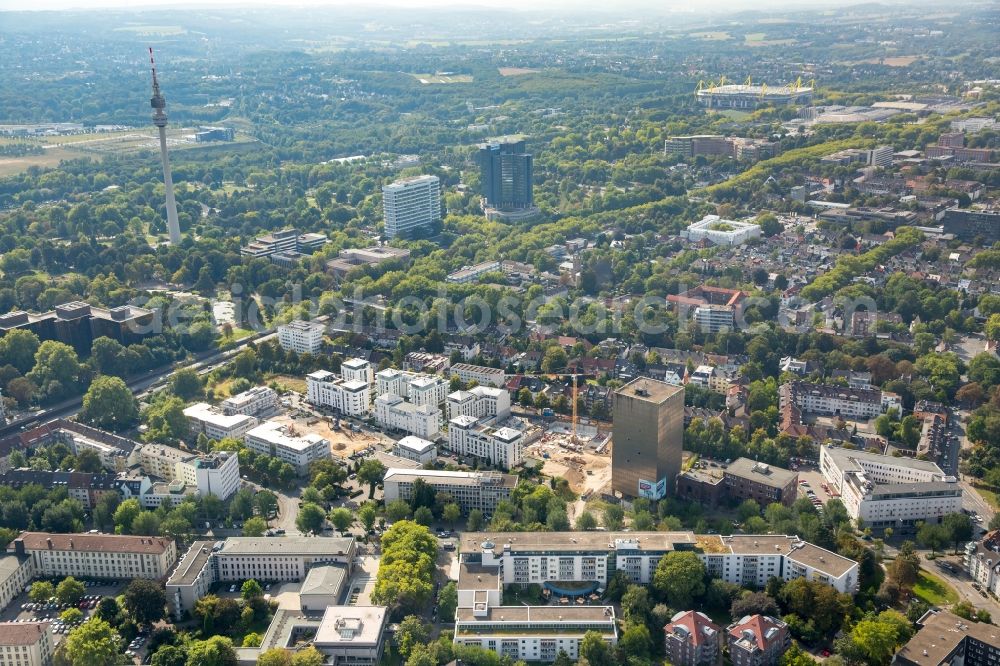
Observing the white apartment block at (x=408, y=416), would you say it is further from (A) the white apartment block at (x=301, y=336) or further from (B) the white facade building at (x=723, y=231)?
(B) the white facade building at (x=723, y=231)

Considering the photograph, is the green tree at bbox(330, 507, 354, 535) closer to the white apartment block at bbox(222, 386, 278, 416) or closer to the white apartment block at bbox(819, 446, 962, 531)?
the white apartment block at bbox(222, 386, 278, 416)

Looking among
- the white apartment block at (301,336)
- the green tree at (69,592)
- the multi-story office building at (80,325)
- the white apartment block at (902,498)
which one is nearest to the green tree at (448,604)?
the green tree at (69,592)

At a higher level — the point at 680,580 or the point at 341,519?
the point at 680,580

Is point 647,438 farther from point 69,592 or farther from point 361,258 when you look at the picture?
point 361,258

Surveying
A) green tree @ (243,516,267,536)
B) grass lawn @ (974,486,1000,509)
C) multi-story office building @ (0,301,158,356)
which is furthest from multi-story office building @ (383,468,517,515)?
multi-story office building @ (0,301,158,356)

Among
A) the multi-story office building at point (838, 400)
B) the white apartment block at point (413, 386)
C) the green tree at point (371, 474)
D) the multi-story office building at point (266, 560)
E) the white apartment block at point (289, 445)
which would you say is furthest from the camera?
the white apartment block at point (413, 386)

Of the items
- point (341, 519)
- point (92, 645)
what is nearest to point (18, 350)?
point (341, 519)
